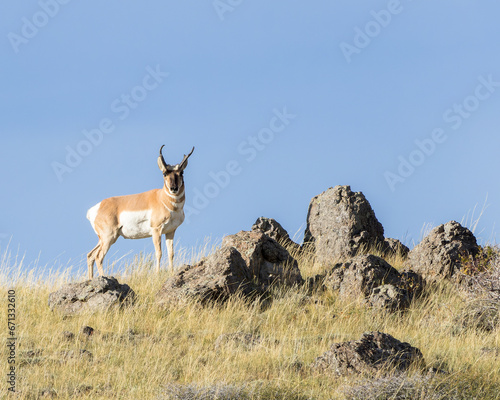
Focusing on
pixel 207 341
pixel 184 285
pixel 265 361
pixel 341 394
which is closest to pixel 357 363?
pixel 341 394

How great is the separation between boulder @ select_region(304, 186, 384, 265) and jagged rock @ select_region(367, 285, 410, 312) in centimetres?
323

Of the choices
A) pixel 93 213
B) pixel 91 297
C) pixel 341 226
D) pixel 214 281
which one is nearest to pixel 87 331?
pixel 91 297

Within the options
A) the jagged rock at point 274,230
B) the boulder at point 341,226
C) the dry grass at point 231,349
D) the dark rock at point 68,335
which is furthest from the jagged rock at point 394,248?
the dark rock at point 68,335

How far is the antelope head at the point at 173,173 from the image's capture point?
595 inches

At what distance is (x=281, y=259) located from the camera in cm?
1291

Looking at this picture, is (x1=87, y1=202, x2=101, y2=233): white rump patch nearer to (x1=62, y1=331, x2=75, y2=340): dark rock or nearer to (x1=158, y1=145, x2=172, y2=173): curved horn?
(x1=158, y1=145, x2=172, y2=173): curved horn

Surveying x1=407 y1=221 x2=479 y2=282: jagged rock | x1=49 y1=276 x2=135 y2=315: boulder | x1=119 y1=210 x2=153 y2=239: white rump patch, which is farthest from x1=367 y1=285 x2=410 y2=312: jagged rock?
x1=119 y1=210 x2=153 y2=239: white rump patch

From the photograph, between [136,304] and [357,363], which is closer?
[357,363]

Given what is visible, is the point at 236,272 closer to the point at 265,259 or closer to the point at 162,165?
the point at 265,259

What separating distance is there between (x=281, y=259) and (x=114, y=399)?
232 inches

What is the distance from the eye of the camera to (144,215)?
1574 centimetres

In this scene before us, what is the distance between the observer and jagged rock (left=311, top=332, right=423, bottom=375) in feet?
25.7

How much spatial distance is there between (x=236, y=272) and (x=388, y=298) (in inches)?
108

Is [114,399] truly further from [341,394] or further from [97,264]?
[97,264]
